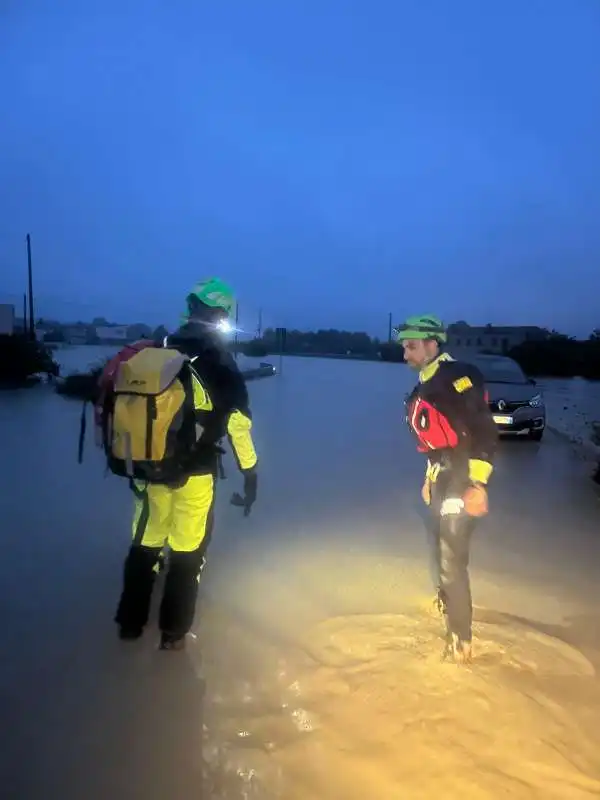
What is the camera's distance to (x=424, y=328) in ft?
12.3

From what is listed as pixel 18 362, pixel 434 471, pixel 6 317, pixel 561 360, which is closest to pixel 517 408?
pixel 434 471

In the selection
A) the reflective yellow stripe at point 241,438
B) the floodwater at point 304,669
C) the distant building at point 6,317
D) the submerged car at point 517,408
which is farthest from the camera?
the distant building at point 6,317

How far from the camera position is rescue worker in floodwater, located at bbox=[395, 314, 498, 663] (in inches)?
141

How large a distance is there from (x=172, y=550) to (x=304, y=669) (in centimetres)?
98

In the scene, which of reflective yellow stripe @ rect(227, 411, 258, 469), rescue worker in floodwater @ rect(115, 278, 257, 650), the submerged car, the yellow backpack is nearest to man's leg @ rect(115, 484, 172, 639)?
rescue worker in floodwater @ rect(115, 278, 257, 650)

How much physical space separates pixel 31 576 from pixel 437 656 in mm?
2959

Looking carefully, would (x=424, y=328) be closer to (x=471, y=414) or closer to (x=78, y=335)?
(x=471, y=414)

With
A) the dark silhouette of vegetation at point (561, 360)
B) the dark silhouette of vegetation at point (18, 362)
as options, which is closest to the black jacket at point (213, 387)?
the dark silhouette of vegetation at point (18, 362)

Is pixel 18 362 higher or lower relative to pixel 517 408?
lower

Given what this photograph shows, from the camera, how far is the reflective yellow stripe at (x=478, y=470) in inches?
143

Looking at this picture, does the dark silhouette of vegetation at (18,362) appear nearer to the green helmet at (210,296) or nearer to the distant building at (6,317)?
the distant building at (6,317)

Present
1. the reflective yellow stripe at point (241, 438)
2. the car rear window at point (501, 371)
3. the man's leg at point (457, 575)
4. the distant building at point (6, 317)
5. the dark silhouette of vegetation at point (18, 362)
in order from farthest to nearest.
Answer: the distant building at point (6, 317)
the dark silhouette of vegetation at point (18, 362)
the car rear window at point (501, 371)
the reflective yellow stripe at point (241, 438)
the man's leg at point (457, 575)

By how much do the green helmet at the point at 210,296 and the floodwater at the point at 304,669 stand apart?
6.49 ft

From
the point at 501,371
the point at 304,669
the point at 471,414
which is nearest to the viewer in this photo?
the point at 471,414
